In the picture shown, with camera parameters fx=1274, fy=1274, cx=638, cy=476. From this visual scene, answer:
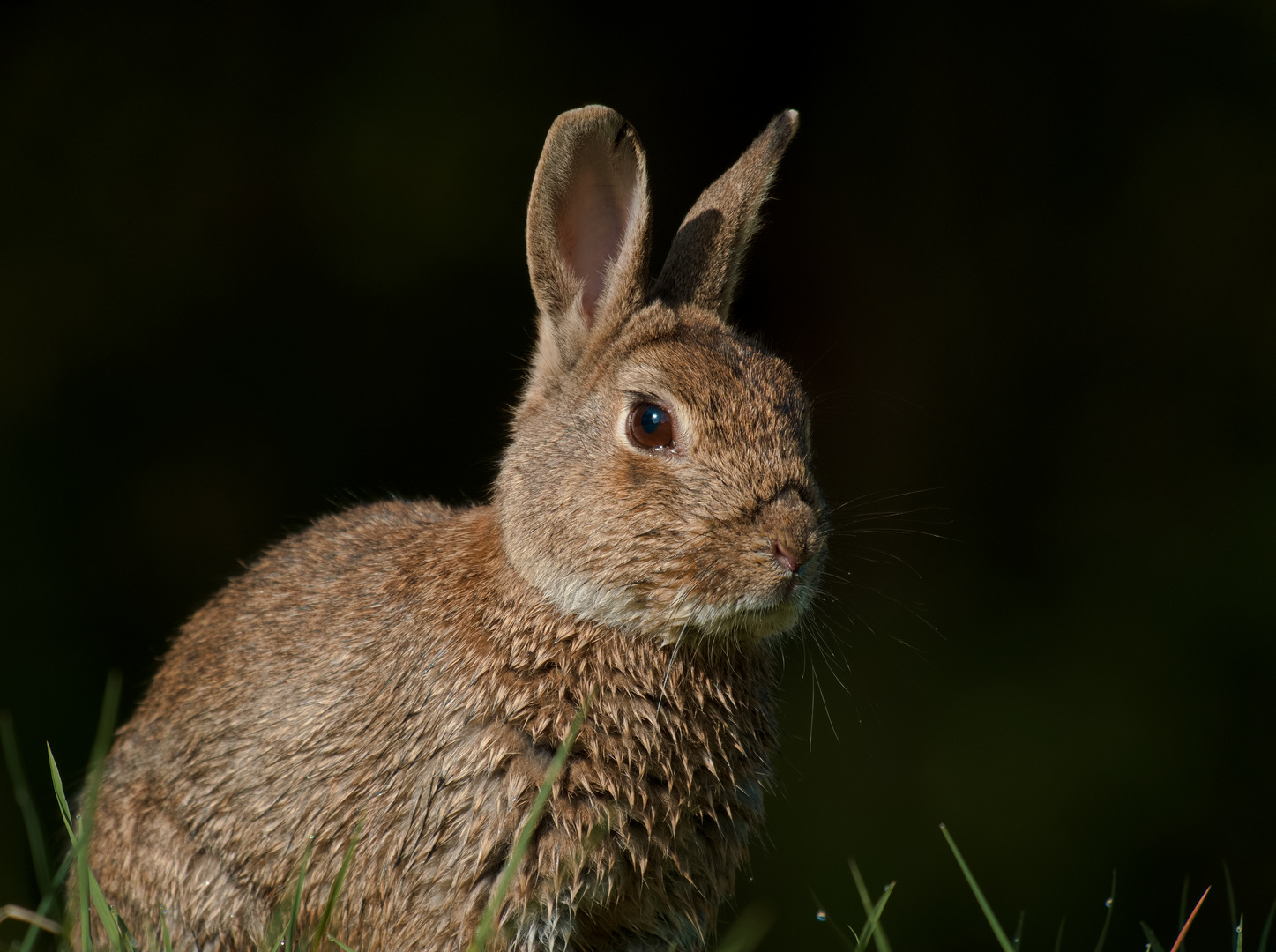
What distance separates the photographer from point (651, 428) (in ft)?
9.82

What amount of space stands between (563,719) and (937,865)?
3.70m

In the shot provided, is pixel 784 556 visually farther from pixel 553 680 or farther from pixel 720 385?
pixel 553 680

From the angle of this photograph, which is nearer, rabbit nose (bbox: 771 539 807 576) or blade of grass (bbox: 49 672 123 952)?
blade of grass (bbox: 49 672 123 952)

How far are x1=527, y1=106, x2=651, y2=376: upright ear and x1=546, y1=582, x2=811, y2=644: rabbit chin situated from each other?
727mm

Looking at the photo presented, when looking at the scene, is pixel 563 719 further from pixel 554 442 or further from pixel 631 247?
pixel 631 247

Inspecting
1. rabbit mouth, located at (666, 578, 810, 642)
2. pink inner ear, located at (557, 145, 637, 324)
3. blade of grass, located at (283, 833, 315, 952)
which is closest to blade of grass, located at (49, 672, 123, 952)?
blade of grass, located at (283, 833, 315, 952)

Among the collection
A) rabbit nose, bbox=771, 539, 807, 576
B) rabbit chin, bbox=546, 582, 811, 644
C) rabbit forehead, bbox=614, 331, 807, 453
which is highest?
rabbit forehead, bbox=614, 331, 807, 453

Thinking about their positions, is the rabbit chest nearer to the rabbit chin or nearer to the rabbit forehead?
the rabbit chin

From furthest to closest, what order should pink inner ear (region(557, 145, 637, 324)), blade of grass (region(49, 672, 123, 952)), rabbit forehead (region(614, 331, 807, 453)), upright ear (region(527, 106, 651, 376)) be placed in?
1. pink inner ear (region(557, 145, 637, 324))
2. upright ear (region(527, 106, 651, 376))
3. rabbit forehead (region(614, 331, 807, 453))
4. blade of grass (region(49, 672, 123, 952))

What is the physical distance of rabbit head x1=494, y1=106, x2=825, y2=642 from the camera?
9.11 feet

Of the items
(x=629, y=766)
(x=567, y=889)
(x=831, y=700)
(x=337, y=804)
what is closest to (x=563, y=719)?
(x=629, y=766)

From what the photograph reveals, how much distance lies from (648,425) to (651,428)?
1 cm

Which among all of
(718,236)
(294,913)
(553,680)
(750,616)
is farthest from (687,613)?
(718,236)

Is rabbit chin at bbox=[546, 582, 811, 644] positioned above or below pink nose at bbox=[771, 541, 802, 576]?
below
